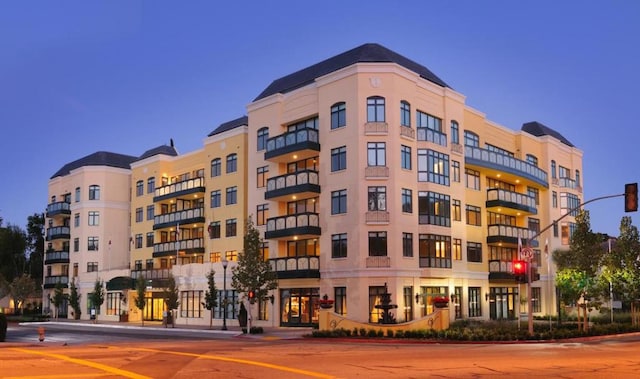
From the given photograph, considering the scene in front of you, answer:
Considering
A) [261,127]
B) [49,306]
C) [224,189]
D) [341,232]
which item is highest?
[261,127]

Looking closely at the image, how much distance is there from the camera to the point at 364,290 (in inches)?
1779

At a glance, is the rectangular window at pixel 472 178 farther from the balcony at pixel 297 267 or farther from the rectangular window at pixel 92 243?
the rectangular window at pixel 92 243

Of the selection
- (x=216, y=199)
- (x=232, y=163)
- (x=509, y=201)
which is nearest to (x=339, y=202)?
(x=232, y=163)

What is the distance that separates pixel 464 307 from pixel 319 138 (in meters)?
16.8

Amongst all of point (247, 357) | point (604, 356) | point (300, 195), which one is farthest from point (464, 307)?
point (247, 357)

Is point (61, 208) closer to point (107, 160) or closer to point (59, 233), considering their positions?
point (59, 233)

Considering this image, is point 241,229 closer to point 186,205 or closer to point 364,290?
point 186,205

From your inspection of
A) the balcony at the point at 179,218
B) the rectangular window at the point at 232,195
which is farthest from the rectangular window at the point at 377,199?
the balcony at the point at 179,218

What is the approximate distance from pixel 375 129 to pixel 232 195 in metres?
18.0

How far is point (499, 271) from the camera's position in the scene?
5559cm

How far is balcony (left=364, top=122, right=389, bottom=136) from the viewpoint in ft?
153

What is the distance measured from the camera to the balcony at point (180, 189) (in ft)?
208

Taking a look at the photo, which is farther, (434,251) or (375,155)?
(434,251)

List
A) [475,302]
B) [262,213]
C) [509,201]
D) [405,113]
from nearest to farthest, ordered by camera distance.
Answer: [405,113], [475,302], [262,213], [509,201]
